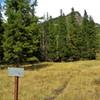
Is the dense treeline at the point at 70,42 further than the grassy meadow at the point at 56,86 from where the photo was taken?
Yes

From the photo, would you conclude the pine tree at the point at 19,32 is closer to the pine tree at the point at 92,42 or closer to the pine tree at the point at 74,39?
the pine tree at the point at 74,39

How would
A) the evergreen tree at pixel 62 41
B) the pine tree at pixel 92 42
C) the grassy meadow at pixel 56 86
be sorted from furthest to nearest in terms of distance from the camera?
1. the pine tree at pixel 92 42
2. the evergreen tree at pixel 62 41
3. the grassy meadow at pixel 56 86

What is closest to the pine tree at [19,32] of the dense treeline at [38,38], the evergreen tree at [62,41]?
→ the dense treeline at [38,38]

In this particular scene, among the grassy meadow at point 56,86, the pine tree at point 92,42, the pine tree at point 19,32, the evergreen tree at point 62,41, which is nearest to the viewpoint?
the grassy meadow at point 56,86

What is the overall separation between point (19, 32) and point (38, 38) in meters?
12.6

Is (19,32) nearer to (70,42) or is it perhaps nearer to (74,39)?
(70,42)

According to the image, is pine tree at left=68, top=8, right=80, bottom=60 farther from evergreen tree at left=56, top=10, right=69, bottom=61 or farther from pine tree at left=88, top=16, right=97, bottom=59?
pine tree at left=88, top=16, right=97, bottom=59

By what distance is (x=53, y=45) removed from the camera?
7588 cm

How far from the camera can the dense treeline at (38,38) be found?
4547 centimetres

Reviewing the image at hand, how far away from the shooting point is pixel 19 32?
45.1 metres

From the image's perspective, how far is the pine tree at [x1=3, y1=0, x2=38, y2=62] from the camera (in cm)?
4516

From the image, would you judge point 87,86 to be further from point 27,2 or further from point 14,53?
point 27,2

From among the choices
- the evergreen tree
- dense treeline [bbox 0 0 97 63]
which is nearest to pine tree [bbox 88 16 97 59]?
dense treeline [bbox 0 0 97 63]

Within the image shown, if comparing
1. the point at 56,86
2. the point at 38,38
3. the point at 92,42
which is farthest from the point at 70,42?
the point at 56,86
